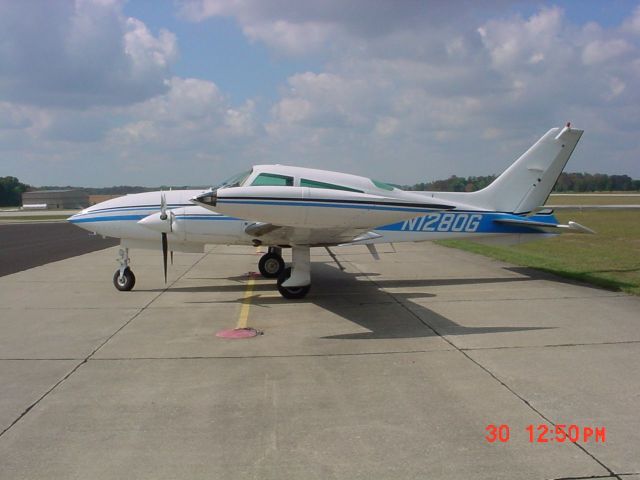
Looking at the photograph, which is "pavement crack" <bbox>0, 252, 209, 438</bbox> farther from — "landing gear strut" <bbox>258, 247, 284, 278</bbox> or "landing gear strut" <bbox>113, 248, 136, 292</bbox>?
"landing gear strut" <bbox>258, 247, 284, 278</bbox>

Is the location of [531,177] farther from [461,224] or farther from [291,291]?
[291,291]

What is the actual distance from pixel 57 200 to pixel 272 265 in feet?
345

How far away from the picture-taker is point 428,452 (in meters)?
4.16

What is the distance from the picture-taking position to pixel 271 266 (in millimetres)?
13961

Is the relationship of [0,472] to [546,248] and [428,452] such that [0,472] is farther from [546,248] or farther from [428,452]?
[546,248]

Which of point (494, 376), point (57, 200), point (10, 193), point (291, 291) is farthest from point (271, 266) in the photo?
point (10, 193)

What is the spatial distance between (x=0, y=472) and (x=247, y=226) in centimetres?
781

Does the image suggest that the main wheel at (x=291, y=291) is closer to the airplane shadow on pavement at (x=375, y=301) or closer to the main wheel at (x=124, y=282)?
the airplane shadow on pavement at (x=375, y=301)

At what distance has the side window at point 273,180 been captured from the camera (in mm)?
10164

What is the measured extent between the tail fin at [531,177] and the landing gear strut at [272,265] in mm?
5164

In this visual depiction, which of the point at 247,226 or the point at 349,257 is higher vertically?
the point at 247,226

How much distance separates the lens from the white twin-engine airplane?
320 inches

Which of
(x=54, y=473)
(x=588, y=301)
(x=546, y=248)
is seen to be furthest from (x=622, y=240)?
(x=54, y=473)

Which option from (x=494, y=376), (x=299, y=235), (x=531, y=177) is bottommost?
(x=494, y=376)
